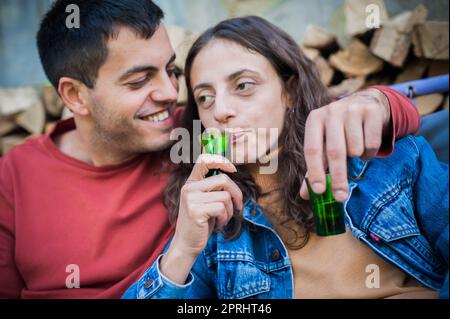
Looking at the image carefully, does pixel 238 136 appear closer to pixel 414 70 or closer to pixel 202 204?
pixel 202 204

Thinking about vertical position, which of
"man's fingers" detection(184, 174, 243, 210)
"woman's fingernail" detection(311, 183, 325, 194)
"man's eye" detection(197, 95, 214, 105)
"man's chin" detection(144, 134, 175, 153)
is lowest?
"woman's fingernail" detection(311, 183, 325, 194)

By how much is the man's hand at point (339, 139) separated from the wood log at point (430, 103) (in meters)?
1.53

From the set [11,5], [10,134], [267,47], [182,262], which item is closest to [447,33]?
[267,47]

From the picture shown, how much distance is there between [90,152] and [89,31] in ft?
1.83

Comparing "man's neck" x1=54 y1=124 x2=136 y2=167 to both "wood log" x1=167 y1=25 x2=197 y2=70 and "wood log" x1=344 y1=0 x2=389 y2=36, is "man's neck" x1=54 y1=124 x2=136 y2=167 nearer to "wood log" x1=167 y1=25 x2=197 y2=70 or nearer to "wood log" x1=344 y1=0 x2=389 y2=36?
"wood log" x1=167 y1=25 x2=197 y2=70

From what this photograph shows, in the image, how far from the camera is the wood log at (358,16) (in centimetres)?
265

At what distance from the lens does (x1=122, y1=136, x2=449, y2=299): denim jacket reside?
1.54 metres

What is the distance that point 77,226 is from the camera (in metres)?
1.94

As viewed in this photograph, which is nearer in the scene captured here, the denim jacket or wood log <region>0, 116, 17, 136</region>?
the denim jacket

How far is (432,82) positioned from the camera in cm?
224

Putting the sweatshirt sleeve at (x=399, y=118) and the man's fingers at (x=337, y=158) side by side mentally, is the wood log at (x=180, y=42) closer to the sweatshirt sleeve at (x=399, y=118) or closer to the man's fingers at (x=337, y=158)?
the sweatshirt sleeve at (x=399, y=118)

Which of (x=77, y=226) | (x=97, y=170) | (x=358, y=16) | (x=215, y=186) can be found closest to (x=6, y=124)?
(x=97, y=170)

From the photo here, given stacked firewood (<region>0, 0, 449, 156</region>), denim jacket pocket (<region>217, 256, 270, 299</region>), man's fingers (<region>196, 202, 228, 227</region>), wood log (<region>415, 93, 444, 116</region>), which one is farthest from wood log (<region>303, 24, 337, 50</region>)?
man's fingers (<region>196, 202, 228, 227</region>)

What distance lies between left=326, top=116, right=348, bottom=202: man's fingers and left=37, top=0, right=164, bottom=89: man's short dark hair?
1.18m
